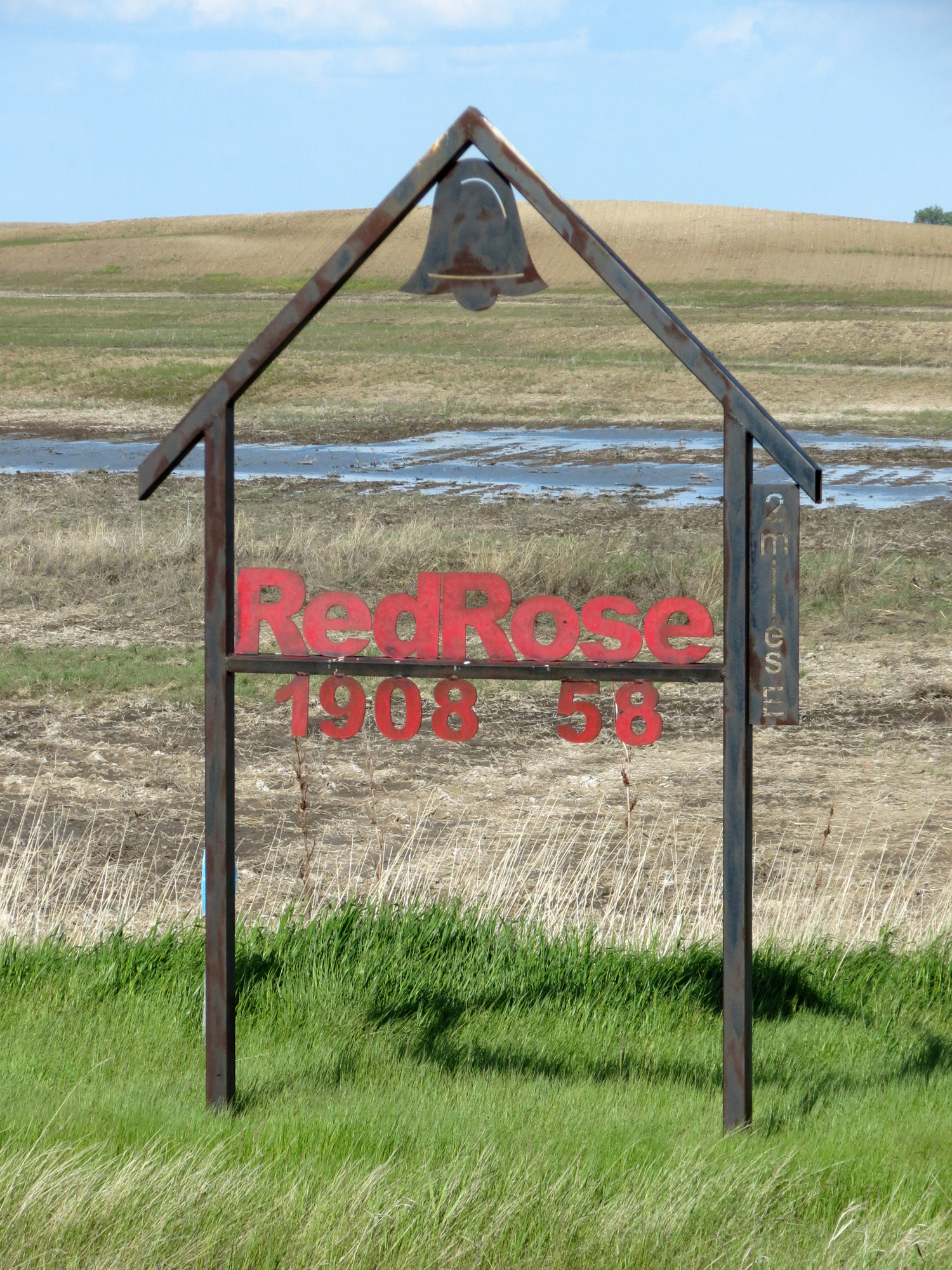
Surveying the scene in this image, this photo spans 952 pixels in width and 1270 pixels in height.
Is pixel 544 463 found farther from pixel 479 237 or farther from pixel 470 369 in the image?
pixel 479 237

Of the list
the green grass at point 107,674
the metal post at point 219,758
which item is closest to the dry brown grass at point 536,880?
the metal post at point 219,758

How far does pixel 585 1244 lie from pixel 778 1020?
182cm

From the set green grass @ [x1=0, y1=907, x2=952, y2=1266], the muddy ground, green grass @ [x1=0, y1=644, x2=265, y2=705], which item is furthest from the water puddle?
green grass @ [x1=0, y1=907, x2=952, y2=1266]

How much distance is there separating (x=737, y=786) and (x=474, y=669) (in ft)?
2.40

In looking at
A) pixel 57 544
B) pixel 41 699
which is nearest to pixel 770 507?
pixel 41 699

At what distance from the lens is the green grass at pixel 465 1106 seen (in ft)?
9.86

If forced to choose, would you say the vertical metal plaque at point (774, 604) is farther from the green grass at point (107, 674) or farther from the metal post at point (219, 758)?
the green grass at point (107, 674)

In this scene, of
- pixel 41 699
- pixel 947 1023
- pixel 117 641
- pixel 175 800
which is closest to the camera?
pixel 947 1023

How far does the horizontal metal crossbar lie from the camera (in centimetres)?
371

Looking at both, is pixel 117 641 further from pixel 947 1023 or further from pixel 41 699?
pixel 947 1023

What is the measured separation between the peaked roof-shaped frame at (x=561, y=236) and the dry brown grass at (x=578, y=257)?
229 ft

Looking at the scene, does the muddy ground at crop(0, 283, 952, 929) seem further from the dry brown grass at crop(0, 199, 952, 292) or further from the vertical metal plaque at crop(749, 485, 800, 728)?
the dry brown grass at crop(0, 199, 952, 292)

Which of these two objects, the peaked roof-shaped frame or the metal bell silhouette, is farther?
the metal bell silhouette

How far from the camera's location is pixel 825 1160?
346 centimetres
